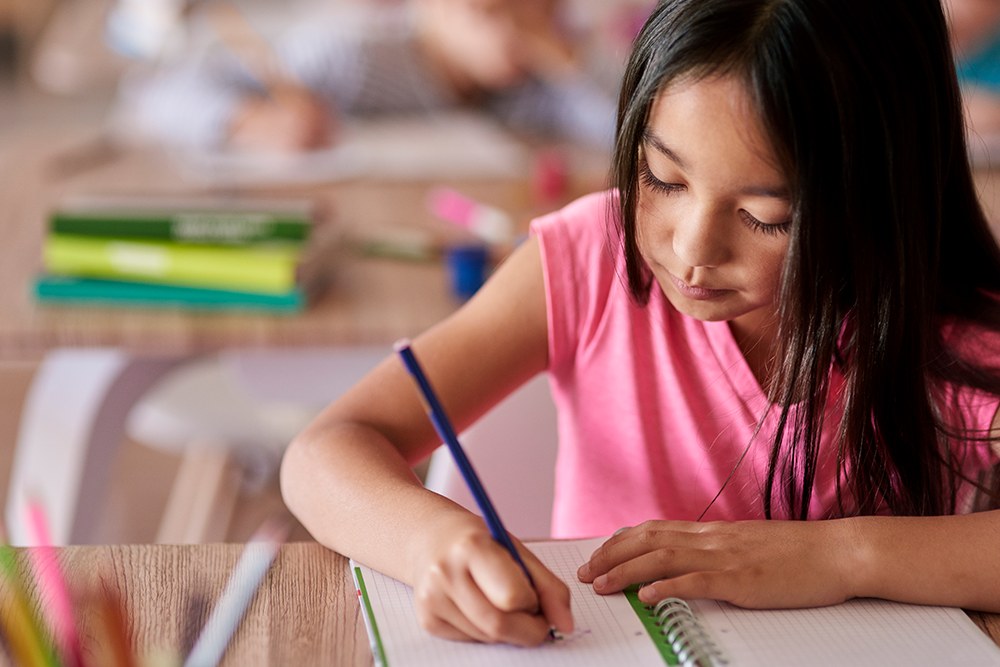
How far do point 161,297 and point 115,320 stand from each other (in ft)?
0.18

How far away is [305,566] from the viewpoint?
0.73m

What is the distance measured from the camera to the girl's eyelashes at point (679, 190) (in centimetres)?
72

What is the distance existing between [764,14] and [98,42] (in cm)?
241

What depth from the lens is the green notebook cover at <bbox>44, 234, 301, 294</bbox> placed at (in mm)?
1264

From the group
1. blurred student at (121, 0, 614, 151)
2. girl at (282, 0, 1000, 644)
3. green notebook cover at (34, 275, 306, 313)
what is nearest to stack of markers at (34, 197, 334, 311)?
green notebook cover at (34, 275, 306, 313)

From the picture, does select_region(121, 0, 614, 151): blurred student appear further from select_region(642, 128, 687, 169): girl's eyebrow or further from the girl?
select_region(642, 128, 687, 169): girl's eyebrow

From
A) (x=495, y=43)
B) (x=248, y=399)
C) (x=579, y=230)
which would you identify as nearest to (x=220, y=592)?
(x=579, y=230)

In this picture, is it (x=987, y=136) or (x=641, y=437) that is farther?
(x=987, y=136)

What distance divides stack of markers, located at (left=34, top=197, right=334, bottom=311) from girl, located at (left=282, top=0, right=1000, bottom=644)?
417 millimetres

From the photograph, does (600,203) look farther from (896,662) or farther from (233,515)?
(233,515)

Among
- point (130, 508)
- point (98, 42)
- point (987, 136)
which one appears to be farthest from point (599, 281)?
point (98, 42)

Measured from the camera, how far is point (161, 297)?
1261mm

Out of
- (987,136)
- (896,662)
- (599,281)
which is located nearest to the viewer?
(896,662)

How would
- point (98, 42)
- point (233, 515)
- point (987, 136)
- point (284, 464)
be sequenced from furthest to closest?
point (98, 42)
point (233, 515)
point (987, 136)
point (284, 464)
